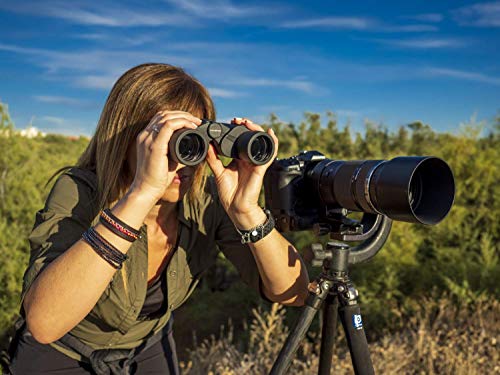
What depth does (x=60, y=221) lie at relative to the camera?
5.07ft

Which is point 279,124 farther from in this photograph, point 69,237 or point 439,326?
point 69,237

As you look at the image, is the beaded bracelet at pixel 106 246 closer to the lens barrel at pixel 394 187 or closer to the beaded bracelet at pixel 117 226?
the beaded bracelet at pixel 117 226

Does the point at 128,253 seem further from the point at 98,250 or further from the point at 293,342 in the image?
the point at 293,342

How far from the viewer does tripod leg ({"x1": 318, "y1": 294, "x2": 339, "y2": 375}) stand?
5.14 ft

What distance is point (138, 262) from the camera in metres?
1.73

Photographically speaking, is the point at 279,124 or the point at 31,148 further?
the point at 279,124

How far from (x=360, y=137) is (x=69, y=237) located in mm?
7353

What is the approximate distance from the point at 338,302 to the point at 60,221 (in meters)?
0.89

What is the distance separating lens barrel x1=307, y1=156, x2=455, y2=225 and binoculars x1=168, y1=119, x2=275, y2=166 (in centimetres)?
23

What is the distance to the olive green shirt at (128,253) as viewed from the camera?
1.52m

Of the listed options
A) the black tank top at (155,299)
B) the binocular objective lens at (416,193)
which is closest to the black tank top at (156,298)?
the black tank top at (155,299)

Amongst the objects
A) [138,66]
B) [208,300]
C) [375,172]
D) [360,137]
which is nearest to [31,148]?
[208,300]

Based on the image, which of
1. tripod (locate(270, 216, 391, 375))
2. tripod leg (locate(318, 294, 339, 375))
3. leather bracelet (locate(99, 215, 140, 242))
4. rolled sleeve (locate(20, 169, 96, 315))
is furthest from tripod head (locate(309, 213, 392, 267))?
rolled sleeve (locate(20, 169, 96, 315))

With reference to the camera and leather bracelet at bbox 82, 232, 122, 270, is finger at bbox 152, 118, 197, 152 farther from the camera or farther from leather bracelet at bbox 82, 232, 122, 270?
the camera
